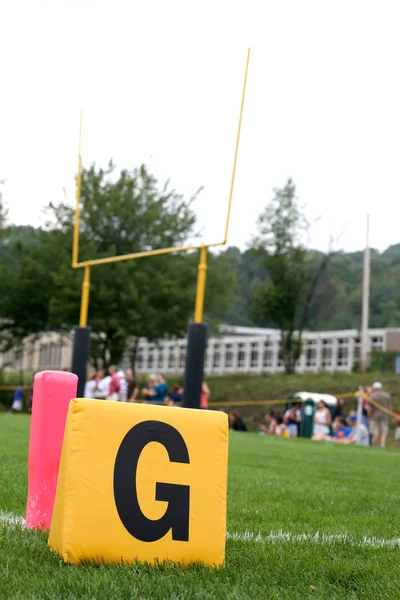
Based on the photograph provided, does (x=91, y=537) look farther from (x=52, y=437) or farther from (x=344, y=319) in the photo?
(x=344, y=319)

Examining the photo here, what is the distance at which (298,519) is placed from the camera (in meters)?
5.49

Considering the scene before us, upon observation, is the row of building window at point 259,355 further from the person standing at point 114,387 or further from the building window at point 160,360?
the person standing at point 114,387

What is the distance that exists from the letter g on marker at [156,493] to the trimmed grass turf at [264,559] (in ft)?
0.51

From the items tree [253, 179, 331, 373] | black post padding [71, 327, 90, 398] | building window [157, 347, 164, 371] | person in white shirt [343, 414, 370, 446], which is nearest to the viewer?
black post padding [71, 327, 90, 398]

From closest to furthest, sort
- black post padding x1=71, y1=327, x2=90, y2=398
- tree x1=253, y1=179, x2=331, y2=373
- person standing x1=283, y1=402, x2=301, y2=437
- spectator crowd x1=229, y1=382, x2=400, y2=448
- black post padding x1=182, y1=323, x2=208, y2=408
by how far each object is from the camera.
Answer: black post padding x1=182, y1=323, x2=208, y2=408 → black post padding x1=71, y1=327, x2=90, y2=398 → spectator crowd x1=229, y1=382, x2=400, y2=448 → person standing x1=283, y1=402, x2=301, y2=437 → tree x1=253, y1=179, x2=331, y2=373

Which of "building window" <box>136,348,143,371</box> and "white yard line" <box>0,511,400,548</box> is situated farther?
"building window" <box>136,348,143,371</box>

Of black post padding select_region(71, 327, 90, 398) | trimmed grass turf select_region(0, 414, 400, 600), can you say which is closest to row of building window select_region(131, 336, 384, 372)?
black post padding select_region(71, 327, 90, 398)

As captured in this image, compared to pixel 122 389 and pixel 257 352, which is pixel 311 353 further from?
pixel 122 389

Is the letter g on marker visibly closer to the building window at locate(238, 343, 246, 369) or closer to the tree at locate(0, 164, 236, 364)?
→ the tree at locate(0, 164, 236, 364)

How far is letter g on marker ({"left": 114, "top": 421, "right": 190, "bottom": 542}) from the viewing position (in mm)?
3600

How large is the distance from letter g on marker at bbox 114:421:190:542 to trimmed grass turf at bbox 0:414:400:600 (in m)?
0.16

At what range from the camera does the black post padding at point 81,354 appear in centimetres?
1520

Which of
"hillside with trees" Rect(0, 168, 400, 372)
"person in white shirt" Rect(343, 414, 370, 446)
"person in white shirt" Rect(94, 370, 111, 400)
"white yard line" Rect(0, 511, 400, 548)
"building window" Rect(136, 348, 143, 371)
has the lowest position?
"person in white shirt" Rect(343, 414, 370, 446)

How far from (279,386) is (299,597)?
3103cm
